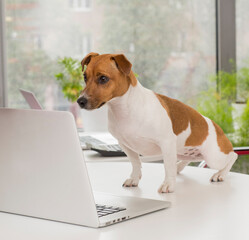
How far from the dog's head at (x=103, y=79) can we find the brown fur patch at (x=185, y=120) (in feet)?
0.63

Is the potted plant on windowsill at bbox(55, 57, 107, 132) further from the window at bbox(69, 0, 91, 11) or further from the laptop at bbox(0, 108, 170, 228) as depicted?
the laptop at bbox(0, 108, 170, 228)

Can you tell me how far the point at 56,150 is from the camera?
106 centimetres

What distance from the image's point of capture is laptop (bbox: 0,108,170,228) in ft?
3.40

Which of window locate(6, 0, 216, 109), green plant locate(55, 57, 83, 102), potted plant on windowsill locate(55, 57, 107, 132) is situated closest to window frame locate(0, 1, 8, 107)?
window locate(6, 0, 216, 109)

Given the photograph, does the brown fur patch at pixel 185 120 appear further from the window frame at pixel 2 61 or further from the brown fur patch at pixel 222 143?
the window frame at pixel 2 61

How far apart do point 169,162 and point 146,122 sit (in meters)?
0.14

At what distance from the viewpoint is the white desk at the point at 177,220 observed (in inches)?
40.4

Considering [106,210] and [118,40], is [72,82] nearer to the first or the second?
[118,40]

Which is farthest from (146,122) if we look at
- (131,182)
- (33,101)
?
(33,101)

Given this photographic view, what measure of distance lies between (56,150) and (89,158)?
910mm

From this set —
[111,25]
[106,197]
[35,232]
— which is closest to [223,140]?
[106,197]

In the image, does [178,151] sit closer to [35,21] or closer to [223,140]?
[223,140]

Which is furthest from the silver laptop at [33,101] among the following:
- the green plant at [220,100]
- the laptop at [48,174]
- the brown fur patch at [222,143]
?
the green plant at [220,100]

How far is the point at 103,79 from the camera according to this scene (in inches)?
50.1
